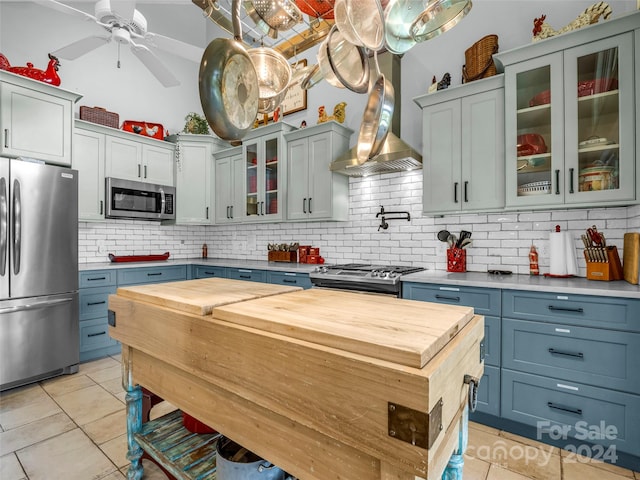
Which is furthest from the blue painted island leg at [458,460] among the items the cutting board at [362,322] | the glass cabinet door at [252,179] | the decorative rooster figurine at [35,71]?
the decorative rooster figurine at [35,71]

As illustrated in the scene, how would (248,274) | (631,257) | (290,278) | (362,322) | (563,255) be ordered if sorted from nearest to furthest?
(362,322), (631,257), (563,255), (290,278), (248,274)

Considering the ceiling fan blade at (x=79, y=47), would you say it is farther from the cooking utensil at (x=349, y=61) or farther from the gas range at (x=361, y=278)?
the gas range at (x=361, y=278)

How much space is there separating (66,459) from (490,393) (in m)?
Result: 2.72

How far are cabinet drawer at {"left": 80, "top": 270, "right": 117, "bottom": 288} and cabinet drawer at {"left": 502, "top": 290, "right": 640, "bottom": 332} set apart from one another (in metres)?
3.82

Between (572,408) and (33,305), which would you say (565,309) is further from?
(33,305)

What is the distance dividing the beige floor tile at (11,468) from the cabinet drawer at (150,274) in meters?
1.94

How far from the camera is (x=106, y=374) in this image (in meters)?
3.14

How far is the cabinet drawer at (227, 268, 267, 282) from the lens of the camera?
3.70 metres

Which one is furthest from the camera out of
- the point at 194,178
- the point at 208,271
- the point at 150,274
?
the point at 194,178

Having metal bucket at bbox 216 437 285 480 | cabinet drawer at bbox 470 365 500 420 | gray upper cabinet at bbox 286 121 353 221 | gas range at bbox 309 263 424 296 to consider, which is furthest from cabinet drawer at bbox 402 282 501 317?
metal bucket at bbox 216 437 285 480

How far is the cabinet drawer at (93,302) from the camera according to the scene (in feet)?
11.2

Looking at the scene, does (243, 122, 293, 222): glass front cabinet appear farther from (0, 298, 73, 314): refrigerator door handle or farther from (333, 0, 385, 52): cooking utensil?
(333, 0, 385, 52): cooking utensil

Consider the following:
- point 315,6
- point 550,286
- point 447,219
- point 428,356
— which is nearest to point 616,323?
point 550,286

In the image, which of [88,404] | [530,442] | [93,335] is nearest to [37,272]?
[93,335]
